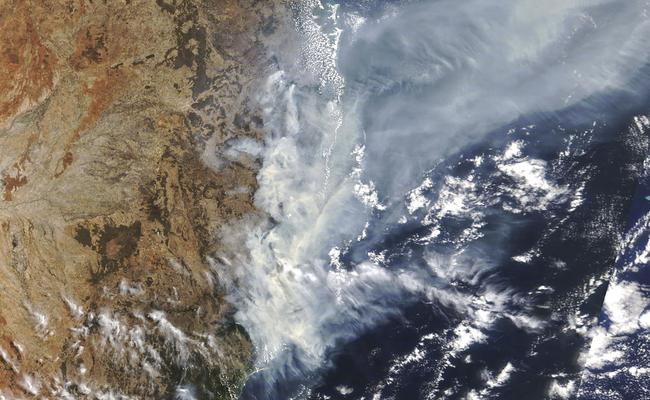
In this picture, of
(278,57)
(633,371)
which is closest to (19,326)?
(278,57)

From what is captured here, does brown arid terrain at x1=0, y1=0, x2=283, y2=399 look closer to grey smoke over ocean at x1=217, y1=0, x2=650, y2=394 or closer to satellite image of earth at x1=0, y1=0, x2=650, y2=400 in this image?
satellite image of earth at x1=0, y1=0, x2=650, y2=400

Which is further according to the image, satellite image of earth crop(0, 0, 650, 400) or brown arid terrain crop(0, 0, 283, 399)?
brown arid terrain crop(0, 0, 283, 399)

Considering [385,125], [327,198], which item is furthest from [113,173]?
[385,125]

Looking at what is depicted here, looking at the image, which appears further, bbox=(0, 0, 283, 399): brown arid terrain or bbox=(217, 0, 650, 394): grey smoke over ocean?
bbox=(0, 0, 283, 399): brown arid terrain

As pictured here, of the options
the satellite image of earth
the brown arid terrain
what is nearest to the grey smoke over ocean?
the satellite image of earth

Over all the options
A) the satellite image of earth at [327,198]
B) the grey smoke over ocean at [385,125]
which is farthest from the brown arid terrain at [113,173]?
the grey smoke over ocean at [385,125]

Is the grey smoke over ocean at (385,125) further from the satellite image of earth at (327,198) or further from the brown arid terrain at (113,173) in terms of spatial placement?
the brown arid terrain at (113,173)
